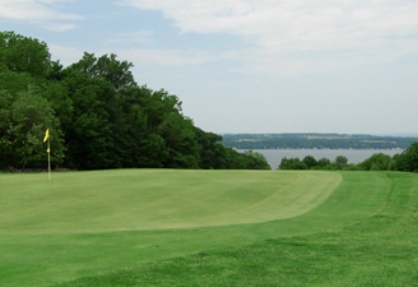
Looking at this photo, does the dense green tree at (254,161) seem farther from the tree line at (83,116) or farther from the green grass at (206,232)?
the green grass at (206,232)

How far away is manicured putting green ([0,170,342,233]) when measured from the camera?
50.5 ft

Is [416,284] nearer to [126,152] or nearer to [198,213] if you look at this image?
[198,213]

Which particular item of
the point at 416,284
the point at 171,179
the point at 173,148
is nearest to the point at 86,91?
the point at 173,148

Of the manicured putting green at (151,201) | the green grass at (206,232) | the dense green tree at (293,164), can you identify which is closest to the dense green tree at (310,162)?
the dense green tree at (293,164)

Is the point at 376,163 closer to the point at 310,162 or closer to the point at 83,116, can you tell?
the point at 310,162

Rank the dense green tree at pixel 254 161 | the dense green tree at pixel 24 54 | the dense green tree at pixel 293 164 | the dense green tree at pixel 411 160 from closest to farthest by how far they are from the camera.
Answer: the dense green tree at pixel 24 54 < the dense green tree at pixel 411 160 < the dense green tree at pixel 254 161 < the dense green tree at pixel 293 164

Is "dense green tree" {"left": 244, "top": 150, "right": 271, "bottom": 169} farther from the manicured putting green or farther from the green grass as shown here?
the green grass

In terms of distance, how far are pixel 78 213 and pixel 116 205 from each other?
1.76 meters

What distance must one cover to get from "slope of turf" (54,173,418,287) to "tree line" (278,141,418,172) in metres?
84.2

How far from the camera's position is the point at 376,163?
4985 inches

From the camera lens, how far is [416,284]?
8.05 meters

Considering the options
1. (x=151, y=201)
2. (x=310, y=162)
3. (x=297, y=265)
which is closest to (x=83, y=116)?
(x=151, y=201)

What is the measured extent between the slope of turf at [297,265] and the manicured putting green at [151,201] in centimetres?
430

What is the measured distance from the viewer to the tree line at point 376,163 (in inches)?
3617
